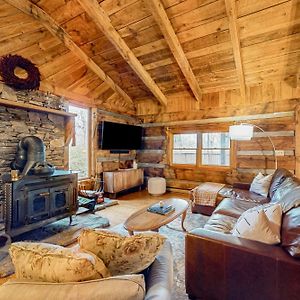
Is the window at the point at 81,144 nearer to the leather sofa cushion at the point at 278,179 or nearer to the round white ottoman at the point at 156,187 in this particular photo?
the round white ottoman at the point at 156,187

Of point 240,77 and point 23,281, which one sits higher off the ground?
point 240,77

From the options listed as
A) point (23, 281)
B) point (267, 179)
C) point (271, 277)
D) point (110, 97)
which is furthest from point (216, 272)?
point (110, 97)

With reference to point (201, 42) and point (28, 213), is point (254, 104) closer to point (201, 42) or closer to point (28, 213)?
point (201, 42)

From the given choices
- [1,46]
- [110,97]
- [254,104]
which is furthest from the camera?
[110,97]

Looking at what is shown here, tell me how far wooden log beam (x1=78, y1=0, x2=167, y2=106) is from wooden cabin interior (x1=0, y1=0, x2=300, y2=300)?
0.02 metres

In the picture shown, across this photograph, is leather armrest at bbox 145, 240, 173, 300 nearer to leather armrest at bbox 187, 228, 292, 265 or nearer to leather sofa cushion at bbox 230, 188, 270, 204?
leather armrest at bbox 187, 228, 292, 265

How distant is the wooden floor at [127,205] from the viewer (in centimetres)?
382

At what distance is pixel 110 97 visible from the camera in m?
5.72

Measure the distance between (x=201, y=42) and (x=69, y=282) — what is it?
14.1 ft

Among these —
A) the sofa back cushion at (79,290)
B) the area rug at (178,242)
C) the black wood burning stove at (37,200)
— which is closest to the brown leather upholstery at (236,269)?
the area rug at (178,242)

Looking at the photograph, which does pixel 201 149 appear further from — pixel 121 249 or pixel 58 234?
pixel 121 249

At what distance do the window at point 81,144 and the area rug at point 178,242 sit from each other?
2.21m

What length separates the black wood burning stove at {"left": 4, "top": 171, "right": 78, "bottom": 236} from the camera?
2.50m

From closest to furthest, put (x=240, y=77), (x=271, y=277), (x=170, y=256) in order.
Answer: (x=170, y=256) < (x=271, y=277) < (x=240, y=77)
